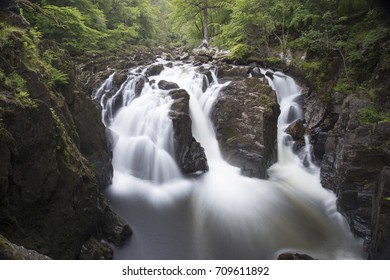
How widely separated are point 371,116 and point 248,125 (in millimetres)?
3781

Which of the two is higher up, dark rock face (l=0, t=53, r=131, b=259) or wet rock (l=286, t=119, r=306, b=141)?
dark rock face (l=0, t=53, r=131, b=259)

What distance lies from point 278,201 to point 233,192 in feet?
4.38

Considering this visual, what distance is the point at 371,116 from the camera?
27.5ft

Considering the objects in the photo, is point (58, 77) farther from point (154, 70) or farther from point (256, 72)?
point (256, 72)

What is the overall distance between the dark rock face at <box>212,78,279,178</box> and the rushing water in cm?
38

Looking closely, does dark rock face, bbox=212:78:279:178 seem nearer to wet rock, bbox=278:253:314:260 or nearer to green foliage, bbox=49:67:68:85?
wet rock, bbox=278:253:314:260

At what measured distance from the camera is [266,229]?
699 centimetres

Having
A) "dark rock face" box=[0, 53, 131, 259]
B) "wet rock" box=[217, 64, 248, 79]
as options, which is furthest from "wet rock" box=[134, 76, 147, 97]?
"dark rock face" box=[0, 53, 131, 259]

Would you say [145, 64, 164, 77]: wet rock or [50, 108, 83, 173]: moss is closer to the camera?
[50, 108, 83, 173]: moss

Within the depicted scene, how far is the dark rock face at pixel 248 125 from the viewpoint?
946cm

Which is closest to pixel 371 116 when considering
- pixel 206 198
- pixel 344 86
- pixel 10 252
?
pixel 344 86

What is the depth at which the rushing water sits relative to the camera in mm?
6395

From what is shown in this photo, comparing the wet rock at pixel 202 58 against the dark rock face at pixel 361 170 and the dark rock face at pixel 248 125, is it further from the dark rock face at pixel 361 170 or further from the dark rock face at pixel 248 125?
the dark rock face at pixel 361 170

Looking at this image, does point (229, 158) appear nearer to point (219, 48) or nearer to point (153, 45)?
point (219, 48)
